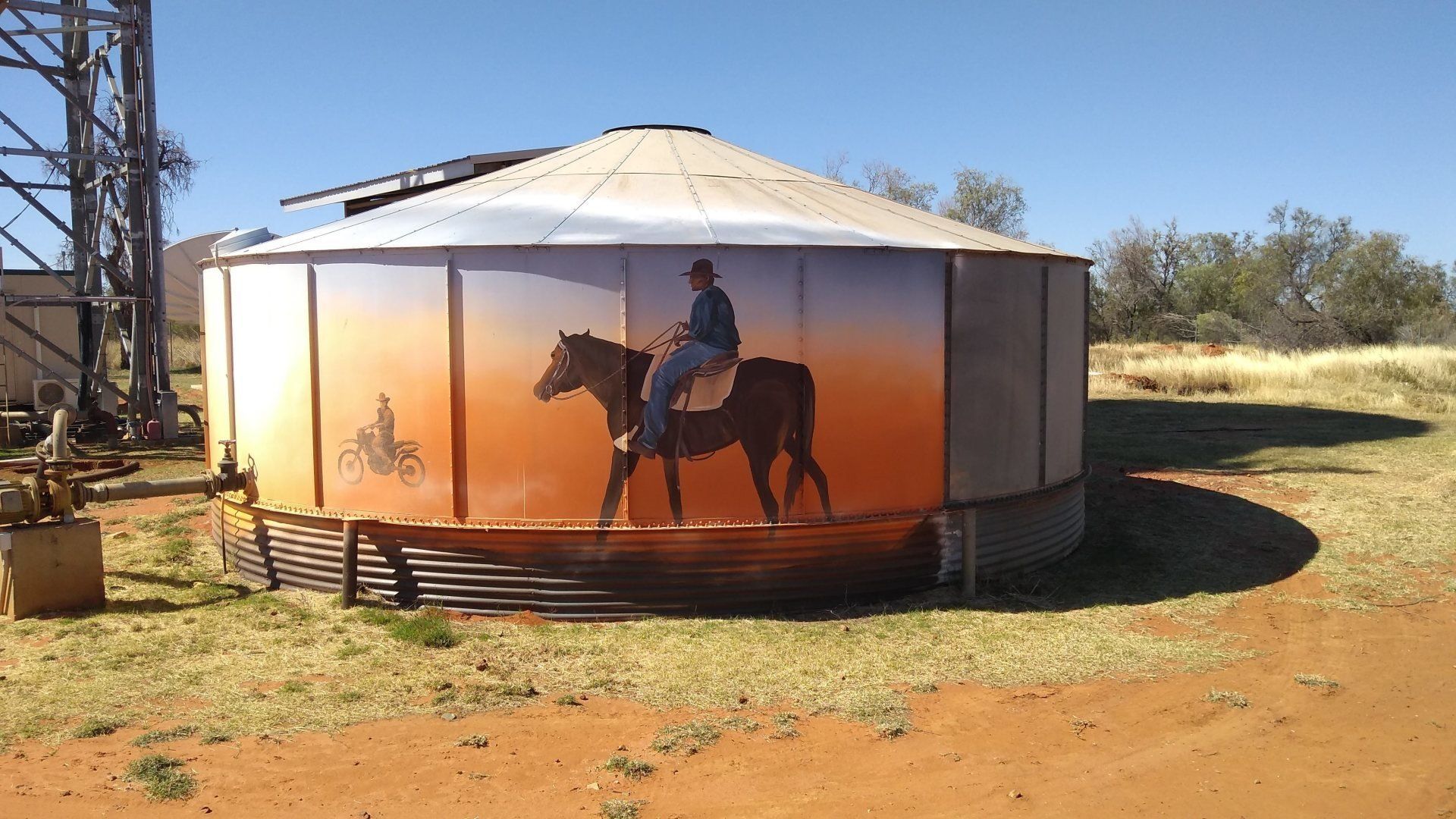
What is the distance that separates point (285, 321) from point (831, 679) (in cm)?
618

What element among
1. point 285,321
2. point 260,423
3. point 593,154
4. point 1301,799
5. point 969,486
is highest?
point 593,154

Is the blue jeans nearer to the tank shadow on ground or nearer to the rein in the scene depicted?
the rein

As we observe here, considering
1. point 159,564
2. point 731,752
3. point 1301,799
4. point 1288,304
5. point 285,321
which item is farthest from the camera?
point 1288,304

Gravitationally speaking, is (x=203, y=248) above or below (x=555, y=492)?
above

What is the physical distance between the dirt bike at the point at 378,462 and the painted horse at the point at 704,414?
1360 millimetres

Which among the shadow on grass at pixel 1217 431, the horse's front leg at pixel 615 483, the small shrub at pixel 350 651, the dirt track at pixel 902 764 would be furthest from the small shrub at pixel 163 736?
the shadow on grass at pixel 1217 431

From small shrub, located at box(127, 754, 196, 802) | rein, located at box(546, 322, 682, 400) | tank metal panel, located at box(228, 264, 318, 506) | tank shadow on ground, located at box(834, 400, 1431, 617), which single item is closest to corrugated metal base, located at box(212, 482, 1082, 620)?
tank shadow on ground, located at box(834, 400, 1431, 617)

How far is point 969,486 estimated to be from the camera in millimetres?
10070

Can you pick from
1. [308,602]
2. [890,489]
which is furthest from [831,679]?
[308,602]

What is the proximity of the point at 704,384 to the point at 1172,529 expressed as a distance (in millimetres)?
7162

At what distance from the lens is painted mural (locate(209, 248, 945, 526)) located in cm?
896

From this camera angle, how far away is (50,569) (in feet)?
30.4

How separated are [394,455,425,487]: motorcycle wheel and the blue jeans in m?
2.04

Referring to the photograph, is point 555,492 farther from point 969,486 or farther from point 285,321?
point 969,486
